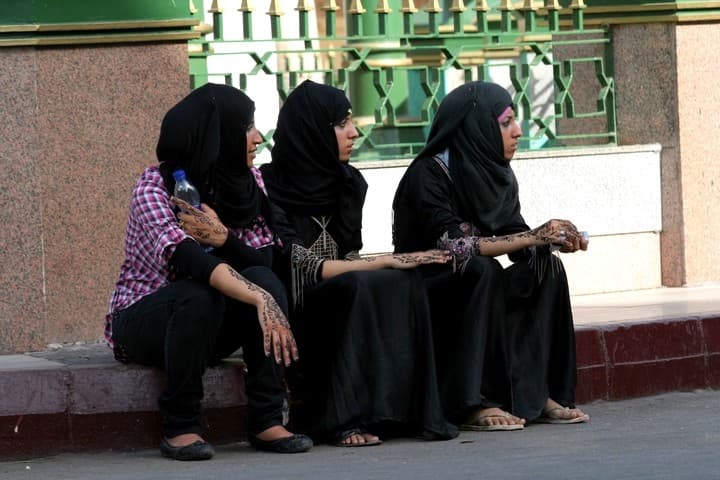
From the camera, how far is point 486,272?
6.36m

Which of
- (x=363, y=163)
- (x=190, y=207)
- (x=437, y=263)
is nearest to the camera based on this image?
(x=190, y=207)

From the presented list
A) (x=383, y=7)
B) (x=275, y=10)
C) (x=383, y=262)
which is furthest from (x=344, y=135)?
(x=383, y=7)

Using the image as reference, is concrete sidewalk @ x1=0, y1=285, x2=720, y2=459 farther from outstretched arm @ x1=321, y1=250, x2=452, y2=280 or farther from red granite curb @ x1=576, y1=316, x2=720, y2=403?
outstretched arm @ x1=321, y1=250, x2=452, y2=280

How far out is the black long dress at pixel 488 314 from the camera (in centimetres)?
Answer: 637

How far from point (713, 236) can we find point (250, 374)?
3.73 metres

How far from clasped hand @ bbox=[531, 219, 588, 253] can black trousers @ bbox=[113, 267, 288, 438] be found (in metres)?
1.04

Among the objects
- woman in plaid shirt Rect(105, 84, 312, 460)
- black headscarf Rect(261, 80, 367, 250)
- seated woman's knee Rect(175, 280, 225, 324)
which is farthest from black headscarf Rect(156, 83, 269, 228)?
seated woman's knee Rect(175, 280, 225, 324)

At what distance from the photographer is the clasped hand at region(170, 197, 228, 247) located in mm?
5977

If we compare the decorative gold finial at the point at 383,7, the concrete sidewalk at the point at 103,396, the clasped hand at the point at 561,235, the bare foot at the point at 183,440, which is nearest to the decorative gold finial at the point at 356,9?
the decorative gold finial at the point at 383,7

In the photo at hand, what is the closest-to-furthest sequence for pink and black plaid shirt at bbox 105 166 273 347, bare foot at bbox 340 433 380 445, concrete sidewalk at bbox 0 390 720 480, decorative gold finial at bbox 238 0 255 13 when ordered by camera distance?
1. concrete sidewalk at bbox 0 390 720 480
2. pink and black plaid shirt at bbox 105 166 273 347
3. bare foot at bbox 340 433 380 445
4. decorative gold finial at bbox 238 0 255 13

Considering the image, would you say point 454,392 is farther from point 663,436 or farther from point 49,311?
point 49,311

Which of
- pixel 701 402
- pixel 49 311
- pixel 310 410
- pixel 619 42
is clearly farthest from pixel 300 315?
pixel 619 42

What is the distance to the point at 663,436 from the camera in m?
6.17

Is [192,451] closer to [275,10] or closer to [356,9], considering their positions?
[275,10]
